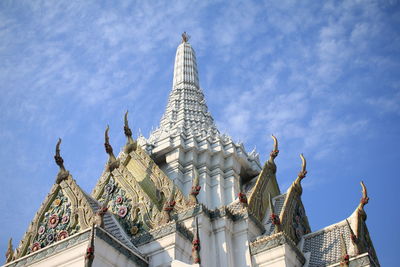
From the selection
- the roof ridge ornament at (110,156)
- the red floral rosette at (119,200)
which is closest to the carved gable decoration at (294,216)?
the red floral rosette at (119,200)

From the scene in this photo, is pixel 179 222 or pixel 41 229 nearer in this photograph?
pixel 179 222

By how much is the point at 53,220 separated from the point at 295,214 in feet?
22.1

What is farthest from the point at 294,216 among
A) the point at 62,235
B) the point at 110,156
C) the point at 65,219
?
the point at 62,235

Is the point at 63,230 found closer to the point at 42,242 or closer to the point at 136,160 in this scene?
the point at 42,242

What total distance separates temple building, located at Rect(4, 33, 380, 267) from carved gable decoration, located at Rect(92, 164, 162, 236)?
3 cm

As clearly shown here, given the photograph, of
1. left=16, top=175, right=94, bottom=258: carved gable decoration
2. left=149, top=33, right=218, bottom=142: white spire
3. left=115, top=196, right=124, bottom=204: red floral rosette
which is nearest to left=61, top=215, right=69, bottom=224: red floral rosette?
left=16, top=175, right=94, bottom=258: carved gable decoration

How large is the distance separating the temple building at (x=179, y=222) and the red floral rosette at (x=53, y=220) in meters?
0.03

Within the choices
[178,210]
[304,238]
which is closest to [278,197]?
[304,238]

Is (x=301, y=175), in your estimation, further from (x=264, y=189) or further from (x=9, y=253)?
(x=9, y=253)

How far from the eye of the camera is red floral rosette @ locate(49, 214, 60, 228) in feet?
51.7

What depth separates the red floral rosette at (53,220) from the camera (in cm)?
1577

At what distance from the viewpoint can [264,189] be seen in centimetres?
1781

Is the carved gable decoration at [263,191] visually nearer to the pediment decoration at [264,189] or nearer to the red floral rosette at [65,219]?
the pediment decoration at [264,189]

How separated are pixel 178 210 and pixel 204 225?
1.06m
